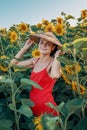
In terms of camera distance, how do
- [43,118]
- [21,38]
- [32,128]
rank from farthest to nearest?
[21,38]
[32,128]
[43,118]

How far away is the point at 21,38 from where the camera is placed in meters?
6.26

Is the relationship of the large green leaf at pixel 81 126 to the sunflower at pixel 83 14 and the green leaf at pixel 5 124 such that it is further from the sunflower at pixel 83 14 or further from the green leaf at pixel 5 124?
the sunflower at pixel 83 14

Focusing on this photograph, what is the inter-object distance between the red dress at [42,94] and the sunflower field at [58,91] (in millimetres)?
88

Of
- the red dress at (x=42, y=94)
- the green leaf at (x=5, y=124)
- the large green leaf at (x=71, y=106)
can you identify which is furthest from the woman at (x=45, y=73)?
the large green leaf at (x=71, y=106)

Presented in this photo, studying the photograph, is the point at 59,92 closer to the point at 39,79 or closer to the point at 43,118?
the point at 39,79

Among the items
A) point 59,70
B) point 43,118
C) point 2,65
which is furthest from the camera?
point 2,65

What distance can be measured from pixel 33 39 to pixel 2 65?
494mm

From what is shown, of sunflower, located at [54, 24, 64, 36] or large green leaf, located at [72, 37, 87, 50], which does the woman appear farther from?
sunflower, located at [54, 24, 64, 36]

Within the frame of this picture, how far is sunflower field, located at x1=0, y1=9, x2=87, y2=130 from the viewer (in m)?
2.21

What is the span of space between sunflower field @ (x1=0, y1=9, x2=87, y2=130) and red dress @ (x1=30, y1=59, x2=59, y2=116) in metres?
0.09

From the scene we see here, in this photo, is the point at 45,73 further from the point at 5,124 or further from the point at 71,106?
the point at 71,106

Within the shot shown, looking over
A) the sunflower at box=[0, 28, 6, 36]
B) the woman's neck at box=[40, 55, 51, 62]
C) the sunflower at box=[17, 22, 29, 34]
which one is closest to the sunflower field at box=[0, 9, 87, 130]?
the sunflower at box=[17, 22, 29, 34]

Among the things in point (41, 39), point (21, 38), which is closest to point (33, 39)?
point (41, 39)

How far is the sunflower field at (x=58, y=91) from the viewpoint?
2.21 m
